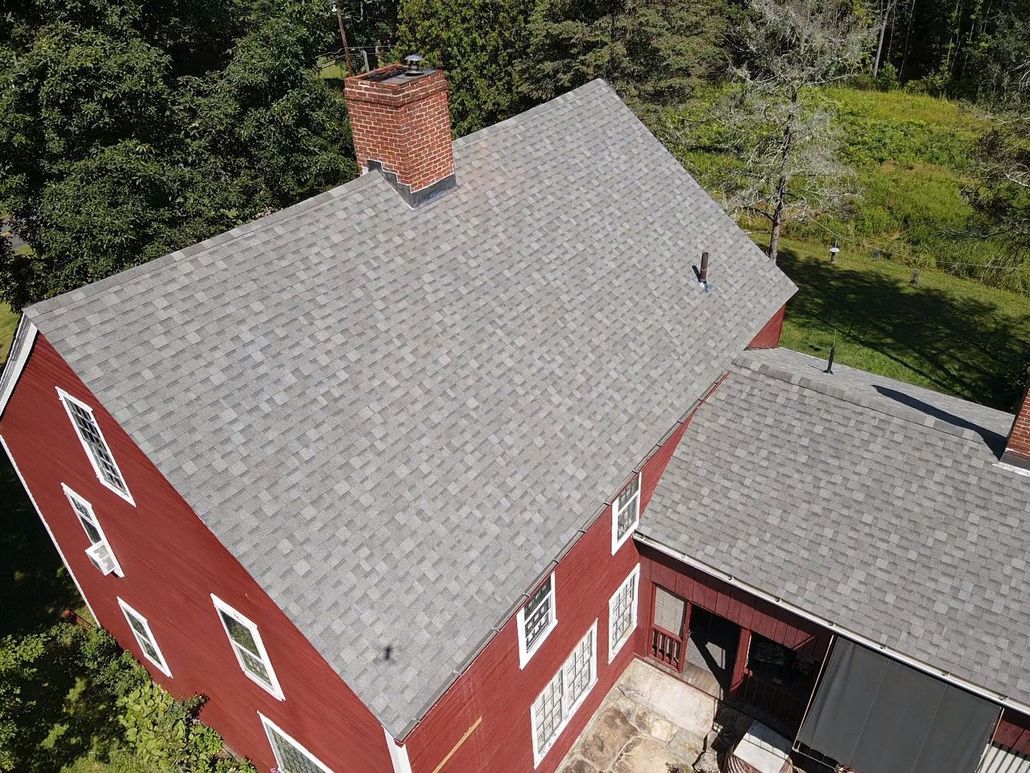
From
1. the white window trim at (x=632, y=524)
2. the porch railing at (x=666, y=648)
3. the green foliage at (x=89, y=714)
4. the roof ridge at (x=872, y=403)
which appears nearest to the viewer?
the white window trim at (x=632, y=524)

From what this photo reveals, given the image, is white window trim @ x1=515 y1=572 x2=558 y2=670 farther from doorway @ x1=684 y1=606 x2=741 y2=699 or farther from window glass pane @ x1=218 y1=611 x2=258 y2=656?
doorway @ x1=684 y1=606 x2=741 y2=699

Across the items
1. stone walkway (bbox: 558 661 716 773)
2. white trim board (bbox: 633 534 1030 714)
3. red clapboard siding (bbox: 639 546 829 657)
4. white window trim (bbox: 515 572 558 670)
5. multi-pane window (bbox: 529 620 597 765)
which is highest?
white window trim (bbox: 515 572 558 670)

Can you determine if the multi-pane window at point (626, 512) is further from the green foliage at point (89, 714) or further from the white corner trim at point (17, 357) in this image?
the white corner trim at point (17, 357)

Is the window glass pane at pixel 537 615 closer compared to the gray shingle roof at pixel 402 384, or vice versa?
the gray shingle roof at pixel 402 384

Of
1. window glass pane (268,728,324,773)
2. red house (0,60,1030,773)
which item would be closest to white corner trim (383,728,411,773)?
red house (0,60,1030,773)

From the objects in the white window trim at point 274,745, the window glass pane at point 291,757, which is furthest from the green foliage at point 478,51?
the window glass pane at point 291,757

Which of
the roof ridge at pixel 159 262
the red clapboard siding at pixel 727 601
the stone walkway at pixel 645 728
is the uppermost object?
the roof ridge at pixel 159 262

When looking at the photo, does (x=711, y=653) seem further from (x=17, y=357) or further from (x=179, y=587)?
(x=17, y=357)
